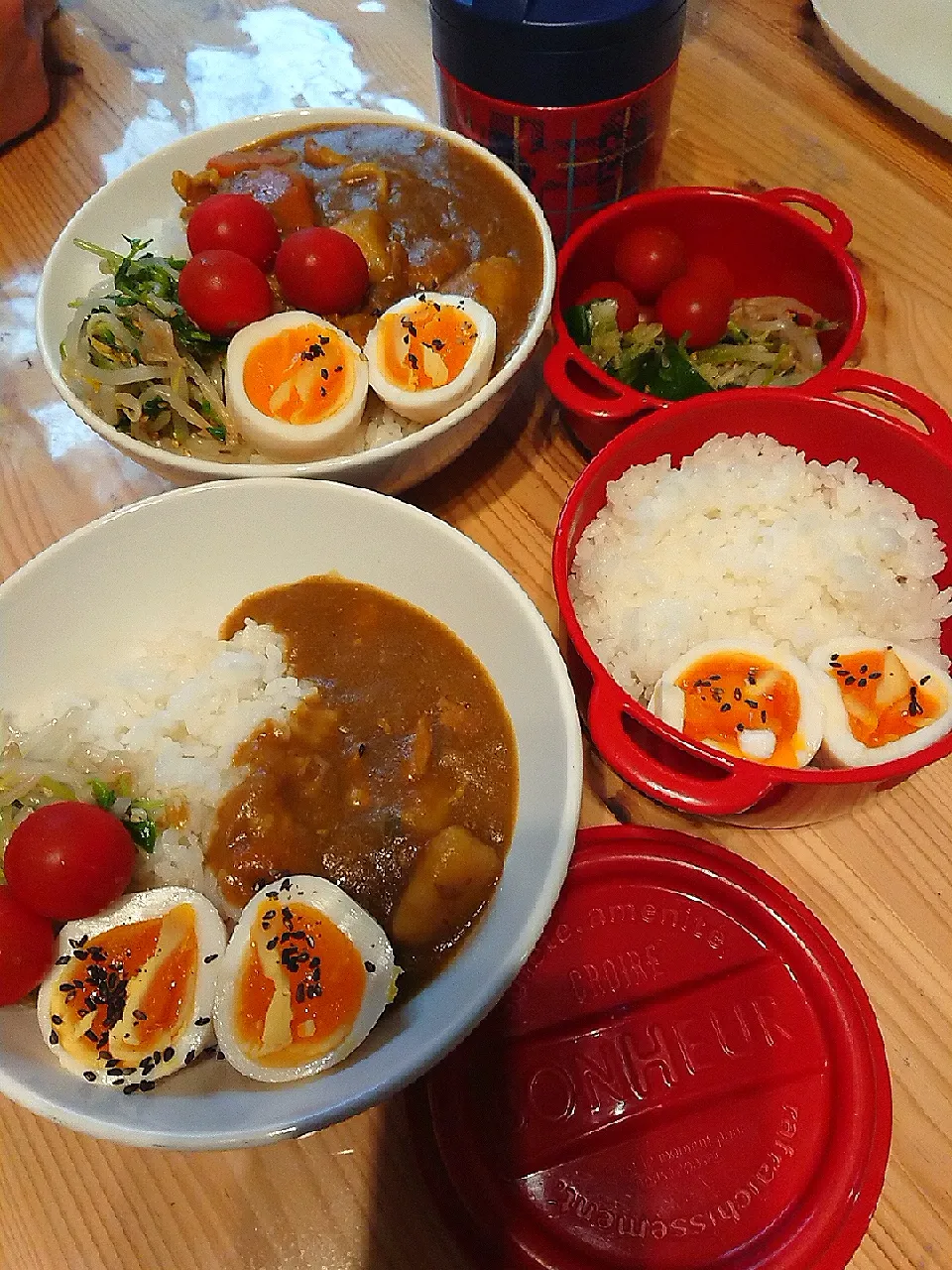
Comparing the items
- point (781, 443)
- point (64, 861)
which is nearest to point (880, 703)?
point (781, 443)

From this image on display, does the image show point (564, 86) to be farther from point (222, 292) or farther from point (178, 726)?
point (178, 726)

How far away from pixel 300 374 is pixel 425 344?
236 millimetres

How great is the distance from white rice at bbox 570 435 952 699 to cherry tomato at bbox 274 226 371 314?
642 mm

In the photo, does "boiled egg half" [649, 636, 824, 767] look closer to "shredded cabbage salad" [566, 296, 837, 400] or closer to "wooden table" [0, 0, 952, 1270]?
"wooden table" [0, 0, 952, 1270]

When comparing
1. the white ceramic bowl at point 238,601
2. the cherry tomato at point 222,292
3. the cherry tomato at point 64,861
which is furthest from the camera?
the cherry tomato at point 222,292

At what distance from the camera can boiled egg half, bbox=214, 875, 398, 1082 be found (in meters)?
1.17

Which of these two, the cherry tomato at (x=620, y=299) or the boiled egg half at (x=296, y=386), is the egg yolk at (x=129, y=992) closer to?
the boiled egg half at (x=296, y=386)

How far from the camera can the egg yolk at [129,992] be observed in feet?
3.87

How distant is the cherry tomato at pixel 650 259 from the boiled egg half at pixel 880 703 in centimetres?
88

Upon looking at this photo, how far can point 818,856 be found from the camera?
1514mm

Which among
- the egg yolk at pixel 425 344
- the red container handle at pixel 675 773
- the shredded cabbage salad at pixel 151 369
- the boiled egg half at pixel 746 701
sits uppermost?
the egg yolk at pixel 425 344

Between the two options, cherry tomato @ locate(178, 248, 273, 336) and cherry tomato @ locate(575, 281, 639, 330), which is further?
cherry tomato @ locate(575, 281, 639, 330)

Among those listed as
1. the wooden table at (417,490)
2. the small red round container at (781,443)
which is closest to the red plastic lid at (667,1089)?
the wooden table at (417,490)

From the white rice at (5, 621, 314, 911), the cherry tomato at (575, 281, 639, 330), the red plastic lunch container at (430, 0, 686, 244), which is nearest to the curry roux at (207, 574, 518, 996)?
the white rice at (5, 621, 314, 911)
